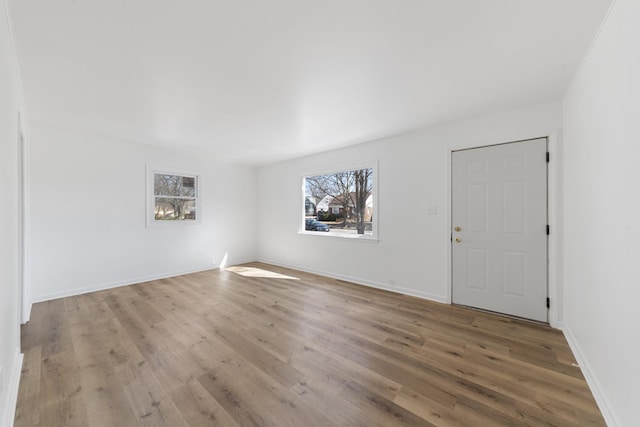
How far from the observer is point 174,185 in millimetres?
5051

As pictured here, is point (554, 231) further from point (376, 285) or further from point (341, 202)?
point (341, 202)

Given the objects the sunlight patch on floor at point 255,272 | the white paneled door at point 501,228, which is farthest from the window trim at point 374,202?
the white paneled door at point 501,228

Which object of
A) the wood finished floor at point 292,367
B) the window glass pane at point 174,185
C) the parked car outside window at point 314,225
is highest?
the window glass pane at point 174,185

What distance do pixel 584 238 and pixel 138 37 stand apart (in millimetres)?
3705

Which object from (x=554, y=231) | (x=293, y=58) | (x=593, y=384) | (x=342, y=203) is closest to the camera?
(x=593, y=384)

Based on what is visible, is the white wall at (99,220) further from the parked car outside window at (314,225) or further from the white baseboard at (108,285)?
the parked car outside window at (314,225)

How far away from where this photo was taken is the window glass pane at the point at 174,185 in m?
4.79

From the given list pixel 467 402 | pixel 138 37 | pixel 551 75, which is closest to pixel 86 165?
pixel 138 37

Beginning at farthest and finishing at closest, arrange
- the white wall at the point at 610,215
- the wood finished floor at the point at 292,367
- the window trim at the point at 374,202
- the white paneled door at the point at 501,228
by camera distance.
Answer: the window trim at the point at 374,202 → the white paneled door at the point at 501,228 → the wood finished floor at the point at 292,367 → the white wall at the point at 610,215

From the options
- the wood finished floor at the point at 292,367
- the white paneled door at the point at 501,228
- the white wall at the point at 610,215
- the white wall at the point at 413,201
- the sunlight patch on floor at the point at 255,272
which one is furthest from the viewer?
the sunlight patch on floor at the point at 255,272

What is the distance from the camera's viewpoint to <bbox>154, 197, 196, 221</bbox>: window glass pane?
4.82m

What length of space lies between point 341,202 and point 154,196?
3.49 metres

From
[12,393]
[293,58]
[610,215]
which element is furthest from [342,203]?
[12,393]

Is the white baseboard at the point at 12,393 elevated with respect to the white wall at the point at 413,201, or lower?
lower
